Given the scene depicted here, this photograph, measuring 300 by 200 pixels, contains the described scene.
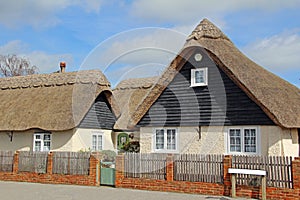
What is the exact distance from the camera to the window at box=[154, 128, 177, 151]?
1653cm

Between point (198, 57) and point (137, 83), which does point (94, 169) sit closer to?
point (198, 57)

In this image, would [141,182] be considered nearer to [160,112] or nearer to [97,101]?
[160,112]

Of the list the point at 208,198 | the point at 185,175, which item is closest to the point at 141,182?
the point at 185,175

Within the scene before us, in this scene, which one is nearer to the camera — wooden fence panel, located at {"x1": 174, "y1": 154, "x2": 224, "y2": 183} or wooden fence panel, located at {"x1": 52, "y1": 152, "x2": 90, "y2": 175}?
wooden fence panel, located at {"x1": 174, "y1": 154, "x2": 224, "y2": 183}

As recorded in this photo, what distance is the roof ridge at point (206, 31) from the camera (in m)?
16.2

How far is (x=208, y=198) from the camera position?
37.5ft

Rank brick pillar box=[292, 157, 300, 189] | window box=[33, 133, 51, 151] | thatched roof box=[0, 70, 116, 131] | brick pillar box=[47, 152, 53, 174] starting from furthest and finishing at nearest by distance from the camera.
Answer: window box=[33, 133, 51, 151], thatched roof box=[0, 70, 116, 131], brick pillar box=[47, 152, 53, 174], brick pillar box=[292, 157, 300, 189]

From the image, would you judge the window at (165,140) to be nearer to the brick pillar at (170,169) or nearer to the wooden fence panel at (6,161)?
the brick pillar at (170,169)

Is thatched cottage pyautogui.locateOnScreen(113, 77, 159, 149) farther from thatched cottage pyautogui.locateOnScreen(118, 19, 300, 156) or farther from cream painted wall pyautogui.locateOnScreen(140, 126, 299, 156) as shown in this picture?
thatched cottage pyautogui.locateOnScreen(118, 19, 300, 156)

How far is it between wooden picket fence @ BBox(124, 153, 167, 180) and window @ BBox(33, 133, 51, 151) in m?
7.79

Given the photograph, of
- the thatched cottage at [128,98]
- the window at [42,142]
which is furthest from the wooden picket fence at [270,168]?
the window at [42,142]

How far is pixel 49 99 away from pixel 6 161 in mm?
5512

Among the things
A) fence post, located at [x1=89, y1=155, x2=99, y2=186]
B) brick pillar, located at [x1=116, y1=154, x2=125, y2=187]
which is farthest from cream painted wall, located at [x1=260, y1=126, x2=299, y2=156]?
fence post, located at [x1=89, y1=155, x2=99, y2=186]

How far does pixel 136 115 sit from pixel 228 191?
6.55 m
